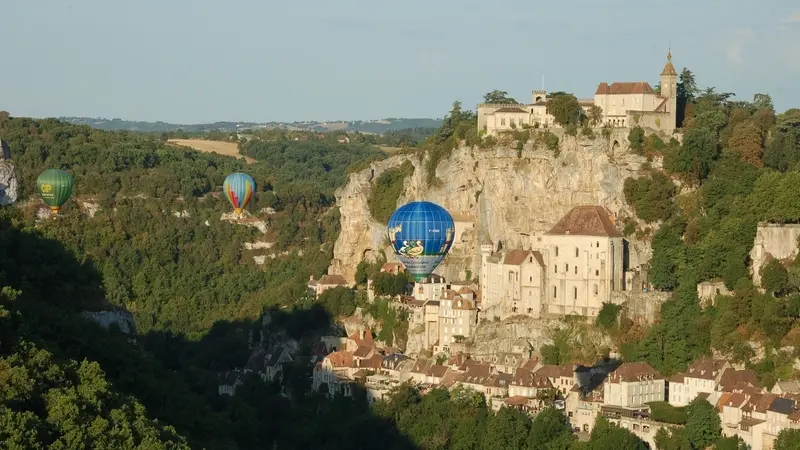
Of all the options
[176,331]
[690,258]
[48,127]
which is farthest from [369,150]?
[690,258]

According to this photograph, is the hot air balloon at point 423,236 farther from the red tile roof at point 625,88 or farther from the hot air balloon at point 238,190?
the hot air balloon at point 238,190

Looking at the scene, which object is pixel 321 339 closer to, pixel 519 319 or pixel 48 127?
pixel 519 319

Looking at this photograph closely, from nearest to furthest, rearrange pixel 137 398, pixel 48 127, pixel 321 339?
pixel 137 398 < pixel 321 339 < pixel 48 127

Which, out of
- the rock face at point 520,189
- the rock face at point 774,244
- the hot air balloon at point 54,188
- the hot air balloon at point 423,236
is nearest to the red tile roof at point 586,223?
the rock face at point 520,189

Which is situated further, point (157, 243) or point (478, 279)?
point (157, 243)

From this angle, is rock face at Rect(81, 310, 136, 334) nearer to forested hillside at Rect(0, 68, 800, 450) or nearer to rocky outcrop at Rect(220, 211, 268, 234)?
forested hillside at Rect(0, 68, 800, 450)

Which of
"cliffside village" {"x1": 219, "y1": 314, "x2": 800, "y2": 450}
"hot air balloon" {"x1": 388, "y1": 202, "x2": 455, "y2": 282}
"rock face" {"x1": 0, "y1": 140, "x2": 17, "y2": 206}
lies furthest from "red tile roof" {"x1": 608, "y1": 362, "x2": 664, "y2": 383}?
"rock face" {"x1": 0, "y1": 140, "x2": 17, "y2": 206}

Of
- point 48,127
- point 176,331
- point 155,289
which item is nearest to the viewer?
point 176,331
